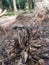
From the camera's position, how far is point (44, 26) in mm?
5062

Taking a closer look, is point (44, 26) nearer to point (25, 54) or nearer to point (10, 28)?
point (10, 28)

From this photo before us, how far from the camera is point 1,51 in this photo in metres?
4.17

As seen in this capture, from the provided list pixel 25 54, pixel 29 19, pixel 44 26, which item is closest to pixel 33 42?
pixel 25 54

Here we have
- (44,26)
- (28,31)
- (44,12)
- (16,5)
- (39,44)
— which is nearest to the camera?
(39,44)

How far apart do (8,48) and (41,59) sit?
0.77m

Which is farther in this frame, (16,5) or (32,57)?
(16,5)

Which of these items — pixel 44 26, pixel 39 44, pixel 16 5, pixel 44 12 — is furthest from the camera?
pixel 16 5

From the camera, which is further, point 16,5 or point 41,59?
point 16,5

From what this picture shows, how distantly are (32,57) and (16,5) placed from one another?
6171 mm

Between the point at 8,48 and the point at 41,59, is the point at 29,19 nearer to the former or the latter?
the point at 8,48

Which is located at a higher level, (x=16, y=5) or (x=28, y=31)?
(x=28, y=31)

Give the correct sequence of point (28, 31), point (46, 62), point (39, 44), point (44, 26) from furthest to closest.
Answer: point (44, 26), point (28, 31), point (39, 44), point (46, 62)

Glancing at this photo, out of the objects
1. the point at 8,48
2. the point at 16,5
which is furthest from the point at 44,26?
the point at 16,5

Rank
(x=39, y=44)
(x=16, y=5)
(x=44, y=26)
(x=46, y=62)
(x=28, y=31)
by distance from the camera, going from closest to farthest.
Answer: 1. (x=46, y=62)
2. (x=39, y=44)
3. (x=28, y=31)
4. (x=44, y=26)
5. (x=16, y=5)
